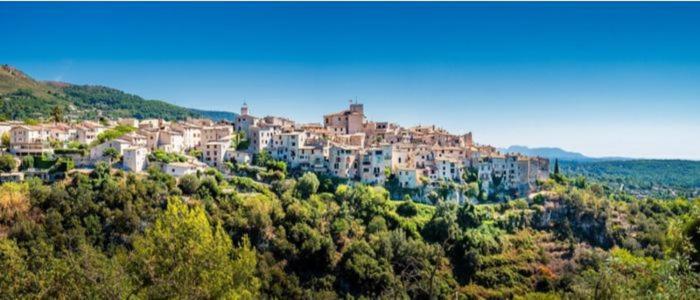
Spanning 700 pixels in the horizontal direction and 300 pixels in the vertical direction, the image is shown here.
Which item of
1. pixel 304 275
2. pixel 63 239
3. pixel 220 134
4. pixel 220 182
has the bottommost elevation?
pixel 304 275

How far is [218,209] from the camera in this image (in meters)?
41.1

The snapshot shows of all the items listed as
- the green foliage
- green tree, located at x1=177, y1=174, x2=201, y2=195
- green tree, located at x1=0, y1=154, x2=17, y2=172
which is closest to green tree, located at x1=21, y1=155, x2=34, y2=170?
green tree, located at x1=0, y1=154, x2=17, y2=172

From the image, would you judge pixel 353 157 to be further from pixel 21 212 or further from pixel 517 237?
pixel 21 212

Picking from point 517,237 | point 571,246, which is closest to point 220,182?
point 517,237

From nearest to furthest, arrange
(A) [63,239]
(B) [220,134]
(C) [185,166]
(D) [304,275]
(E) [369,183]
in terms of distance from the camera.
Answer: (A) [63,239], (D) [304,275], (C) [185,166], (E) [369,183], (B) [220,134]

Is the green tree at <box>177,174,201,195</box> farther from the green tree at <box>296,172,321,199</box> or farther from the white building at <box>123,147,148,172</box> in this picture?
the green tree at <box>296,172,321,199</box>

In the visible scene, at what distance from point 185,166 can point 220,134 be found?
11798 millimetres

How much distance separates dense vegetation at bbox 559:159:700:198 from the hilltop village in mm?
55229

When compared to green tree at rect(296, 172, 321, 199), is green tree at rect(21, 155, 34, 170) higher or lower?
higher

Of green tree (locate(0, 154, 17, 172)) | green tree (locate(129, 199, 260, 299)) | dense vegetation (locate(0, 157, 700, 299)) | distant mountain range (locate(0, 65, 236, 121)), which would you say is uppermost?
distant mountain range (locate(0, 65, 236, 121))

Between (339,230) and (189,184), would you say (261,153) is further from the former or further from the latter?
(339,230)

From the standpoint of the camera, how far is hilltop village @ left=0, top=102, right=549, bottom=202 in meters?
46.2

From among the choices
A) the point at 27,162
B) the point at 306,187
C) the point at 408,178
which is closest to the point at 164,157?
the point at 27,162

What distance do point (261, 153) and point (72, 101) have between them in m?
89.6
